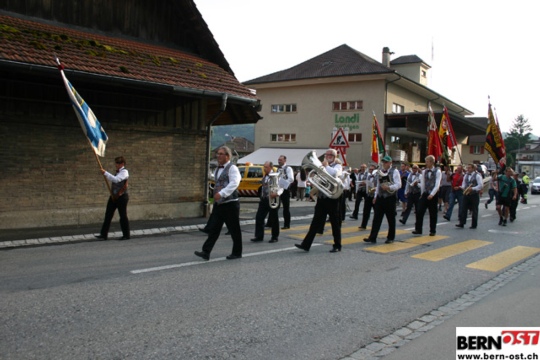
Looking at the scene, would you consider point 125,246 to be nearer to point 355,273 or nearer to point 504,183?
point 355,273

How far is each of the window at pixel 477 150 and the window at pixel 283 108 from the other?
3697 centimetres

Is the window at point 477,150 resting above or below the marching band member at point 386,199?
above

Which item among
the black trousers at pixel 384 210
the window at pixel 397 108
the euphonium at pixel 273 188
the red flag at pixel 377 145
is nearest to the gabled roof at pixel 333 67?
the window at pixel 397 108

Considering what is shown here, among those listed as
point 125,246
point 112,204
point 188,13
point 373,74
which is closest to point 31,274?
point 125,246

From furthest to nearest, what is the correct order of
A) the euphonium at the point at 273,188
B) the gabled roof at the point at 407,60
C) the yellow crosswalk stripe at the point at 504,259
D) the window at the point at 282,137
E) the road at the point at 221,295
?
the gabled roof at the point at 407,60 < the window at the point at 282,137 < the euphonium at the point at 273,188 < the yellow crosswalk stripe at the point at 504,259 < the road at the point at 221,295

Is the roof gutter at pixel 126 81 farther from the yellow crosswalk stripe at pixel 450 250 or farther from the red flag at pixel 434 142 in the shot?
the red flag at pixel 434 142

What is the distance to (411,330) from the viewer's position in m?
4.93

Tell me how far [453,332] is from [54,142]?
385 inches

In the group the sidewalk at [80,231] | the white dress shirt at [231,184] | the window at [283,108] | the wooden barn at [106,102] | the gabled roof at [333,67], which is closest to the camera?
the white dress shirt at [231,184]

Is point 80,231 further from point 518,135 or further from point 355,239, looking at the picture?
point 518,135

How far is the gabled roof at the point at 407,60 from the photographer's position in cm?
4444

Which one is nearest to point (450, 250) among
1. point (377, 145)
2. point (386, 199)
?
point (386, 199)

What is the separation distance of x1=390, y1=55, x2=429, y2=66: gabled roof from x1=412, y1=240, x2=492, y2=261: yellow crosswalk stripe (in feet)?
120

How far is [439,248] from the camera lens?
9969 millimetres
